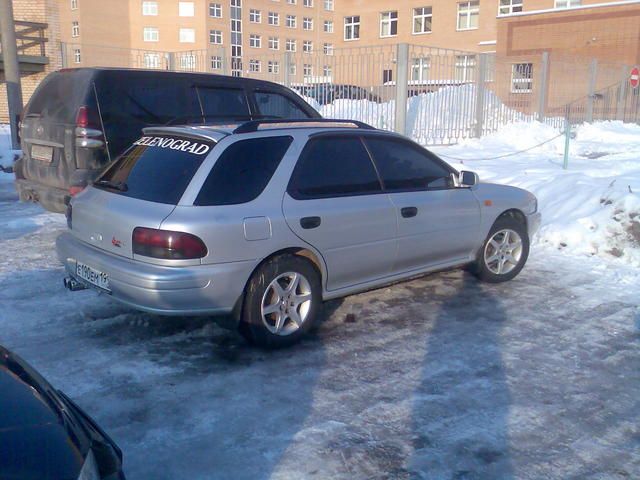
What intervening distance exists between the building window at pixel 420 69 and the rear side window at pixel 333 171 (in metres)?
10.5

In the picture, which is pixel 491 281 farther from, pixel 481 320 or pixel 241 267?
pixel 241 267

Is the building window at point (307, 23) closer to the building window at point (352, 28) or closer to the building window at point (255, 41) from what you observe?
the building window at point (255, 41)

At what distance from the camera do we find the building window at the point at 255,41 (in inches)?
3196

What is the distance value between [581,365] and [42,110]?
6204 millimetres

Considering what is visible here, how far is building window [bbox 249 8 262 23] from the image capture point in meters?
80.4

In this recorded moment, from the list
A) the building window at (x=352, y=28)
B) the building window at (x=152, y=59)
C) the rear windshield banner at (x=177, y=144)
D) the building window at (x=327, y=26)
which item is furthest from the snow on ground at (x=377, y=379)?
the building window at (x=327, y=26)

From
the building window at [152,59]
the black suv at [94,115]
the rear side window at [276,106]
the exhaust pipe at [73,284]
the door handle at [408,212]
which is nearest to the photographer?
the exhaust pipe at [73,284]

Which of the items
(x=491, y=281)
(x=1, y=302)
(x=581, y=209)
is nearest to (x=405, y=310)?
(x=491, y=281)

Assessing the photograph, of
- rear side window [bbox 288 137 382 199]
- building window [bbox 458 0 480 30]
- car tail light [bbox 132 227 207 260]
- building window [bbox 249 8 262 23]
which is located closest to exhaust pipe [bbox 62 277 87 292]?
car tail light [bbox 132 227 207 260]

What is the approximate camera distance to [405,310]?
19.9ft

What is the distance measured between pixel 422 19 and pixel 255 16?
114ft

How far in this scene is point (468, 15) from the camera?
159 feet

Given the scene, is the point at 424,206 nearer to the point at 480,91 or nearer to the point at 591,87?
the point at 480,91

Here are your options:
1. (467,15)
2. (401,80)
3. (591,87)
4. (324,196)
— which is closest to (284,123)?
(324,196)
